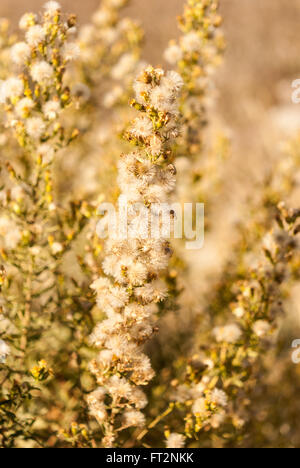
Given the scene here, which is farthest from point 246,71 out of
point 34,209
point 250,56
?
point 34,209

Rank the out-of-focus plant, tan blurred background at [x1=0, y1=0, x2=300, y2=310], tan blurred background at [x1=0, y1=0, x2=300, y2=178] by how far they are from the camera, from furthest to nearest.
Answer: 1. tan blurred background at [x1=0, y1=0, x2=300, y2=178]
2. tan blurred background at [x1=0, y1=0, x2=300, y2=310]
3. the out-of-focus plant

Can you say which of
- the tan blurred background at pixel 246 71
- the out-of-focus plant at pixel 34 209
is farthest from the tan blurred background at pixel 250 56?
the out-of-focus plant at pixel 34 209

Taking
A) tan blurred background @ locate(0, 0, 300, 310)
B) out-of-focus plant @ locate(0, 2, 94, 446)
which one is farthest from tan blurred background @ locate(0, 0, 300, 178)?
out-of-focus plant @ locate(0, 2, 94, 446)

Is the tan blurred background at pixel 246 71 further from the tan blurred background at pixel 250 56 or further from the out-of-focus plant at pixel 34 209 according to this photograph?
the out-of-focus plant at pixel 34 209

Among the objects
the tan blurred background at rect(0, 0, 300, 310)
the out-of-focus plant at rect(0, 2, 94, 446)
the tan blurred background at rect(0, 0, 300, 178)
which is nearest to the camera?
the out-of-focus plant at rect(0, 2, 94, 446)

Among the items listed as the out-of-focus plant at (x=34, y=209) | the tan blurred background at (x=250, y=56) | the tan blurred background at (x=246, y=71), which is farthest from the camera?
the tan blurred background at (x=250, y=56)

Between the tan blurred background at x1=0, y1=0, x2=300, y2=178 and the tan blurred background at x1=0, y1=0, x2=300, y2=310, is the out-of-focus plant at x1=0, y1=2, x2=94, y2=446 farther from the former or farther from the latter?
the tan blurred background at x1=0, y1=0, x2=300, y2=178

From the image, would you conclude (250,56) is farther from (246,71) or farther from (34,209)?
(34,209)

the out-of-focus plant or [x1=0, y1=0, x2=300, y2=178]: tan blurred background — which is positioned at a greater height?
[x1=0, y1=0, x2=300, y2=178]: tan blurred background

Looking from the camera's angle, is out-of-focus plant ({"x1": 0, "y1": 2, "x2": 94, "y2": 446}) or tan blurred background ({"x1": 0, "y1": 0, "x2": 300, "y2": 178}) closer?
out-of-focus plant ({"x1": 0, "y1": 2, "x2": 94, "y2": 446})

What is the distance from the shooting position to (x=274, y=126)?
8305 mm

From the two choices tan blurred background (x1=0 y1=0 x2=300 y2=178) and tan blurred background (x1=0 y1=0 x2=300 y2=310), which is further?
tan blurred background (x1=0 y1=0 x2=300 y2=178)
